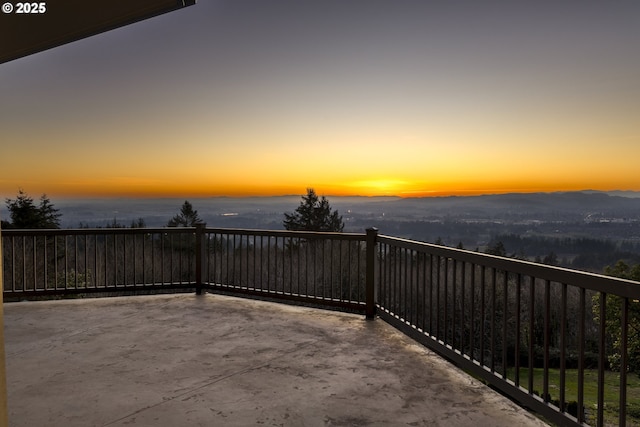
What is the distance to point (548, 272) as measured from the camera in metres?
2.49

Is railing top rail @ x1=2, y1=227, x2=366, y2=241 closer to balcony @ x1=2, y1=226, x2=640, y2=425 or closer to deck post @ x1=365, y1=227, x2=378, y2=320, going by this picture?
balcony @ x1=2, y1=226, x2=640, y2=425

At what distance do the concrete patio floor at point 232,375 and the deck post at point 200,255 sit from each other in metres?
1.32

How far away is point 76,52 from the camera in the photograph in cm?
816

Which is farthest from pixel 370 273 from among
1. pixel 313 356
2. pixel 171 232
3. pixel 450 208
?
pixel 450 208

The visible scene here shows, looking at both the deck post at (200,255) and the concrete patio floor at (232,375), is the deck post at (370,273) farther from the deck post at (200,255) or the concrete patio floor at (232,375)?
the deck post at (200,255)

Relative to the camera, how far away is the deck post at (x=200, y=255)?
6.45 metres

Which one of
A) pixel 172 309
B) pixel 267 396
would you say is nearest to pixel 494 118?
pixel 172 309

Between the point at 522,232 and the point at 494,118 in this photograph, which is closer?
the point at 494,118

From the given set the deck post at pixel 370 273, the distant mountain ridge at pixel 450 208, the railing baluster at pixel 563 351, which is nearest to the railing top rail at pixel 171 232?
the deck post at pixel 370 273

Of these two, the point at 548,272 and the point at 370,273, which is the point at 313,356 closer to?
the point at 370,273

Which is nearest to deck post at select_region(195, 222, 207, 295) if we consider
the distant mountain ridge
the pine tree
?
the distant mountain ridge

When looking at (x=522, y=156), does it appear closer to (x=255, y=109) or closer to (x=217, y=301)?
(x=255, y=109)

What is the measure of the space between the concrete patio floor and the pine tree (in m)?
26.4

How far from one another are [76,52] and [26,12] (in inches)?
303
